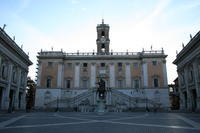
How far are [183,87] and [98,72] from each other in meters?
20.6

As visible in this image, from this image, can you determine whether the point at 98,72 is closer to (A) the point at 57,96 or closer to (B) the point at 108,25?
(A) the point at 57,96

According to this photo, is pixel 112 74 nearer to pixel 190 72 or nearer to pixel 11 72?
pixel 190 72

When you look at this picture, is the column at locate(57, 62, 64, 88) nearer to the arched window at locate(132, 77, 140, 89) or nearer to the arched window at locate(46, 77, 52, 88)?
the arched window at locate(46, 77, 52, 88)

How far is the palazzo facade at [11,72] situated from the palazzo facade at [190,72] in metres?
31.6

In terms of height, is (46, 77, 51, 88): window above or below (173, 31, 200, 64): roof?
below

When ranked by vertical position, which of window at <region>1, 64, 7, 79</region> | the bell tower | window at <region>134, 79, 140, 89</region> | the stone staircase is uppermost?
the bell tower

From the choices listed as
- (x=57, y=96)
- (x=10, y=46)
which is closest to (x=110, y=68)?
(x=57, y=96)

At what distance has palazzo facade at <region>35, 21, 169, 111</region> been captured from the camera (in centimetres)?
4250

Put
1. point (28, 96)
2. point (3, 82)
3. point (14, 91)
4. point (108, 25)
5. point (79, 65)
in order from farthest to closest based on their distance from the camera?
point (28, 96)
point (108, 25)
point (79, 65)
point (14, 91)
point (3, 82)

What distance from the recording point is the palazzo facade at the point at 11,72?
28.5 m

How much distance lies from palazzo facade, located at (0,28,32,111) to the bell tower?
1998 cm

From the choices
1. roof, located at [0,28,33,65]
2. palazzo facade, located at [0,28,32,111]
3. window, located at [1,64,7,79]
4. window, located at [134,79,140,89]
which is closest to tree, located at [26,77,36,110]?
palazzo facade, located at [0,28,32,111]

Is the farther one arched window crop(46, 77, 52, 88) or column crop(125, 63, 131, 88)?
arched window crop(46, 77, 52, 88)

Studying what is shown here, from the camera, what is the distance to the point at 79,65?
4600cm
